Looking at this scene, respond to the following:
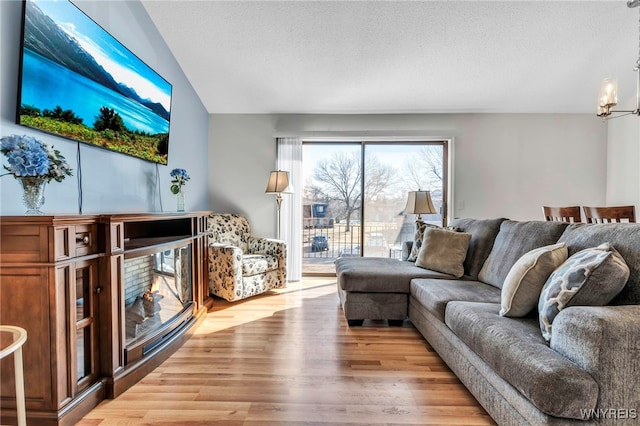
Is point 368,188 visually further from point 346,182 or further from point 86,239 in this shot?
point 86,239

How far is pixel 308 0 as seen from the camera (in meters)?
2.65

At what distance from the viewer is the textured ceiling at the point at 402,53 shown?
274 cm

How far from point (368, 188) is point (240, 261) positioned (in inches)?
86.1

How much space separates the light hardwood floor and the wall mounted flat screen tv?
1.64 metres

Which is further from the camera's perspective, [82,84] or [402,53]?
[402,53]

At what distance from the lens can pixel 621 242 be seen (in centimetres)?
149

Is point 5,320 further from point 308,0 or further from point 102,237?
point 308,0

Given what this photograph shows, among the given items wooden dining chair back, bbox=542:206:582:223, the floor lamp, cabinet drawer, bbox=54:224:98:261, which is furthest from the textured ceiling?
cabinet drawer, bbox=54:224:98:261

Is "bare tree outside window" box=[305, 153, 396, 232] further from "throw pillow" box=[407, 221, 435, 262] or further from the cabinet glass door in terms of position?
the cabinet glass door

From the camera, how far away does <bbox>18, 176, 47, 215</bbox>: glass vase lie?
145cm

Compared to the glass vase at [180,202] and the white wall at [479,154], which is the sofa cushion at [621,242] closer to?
the white wall at [479,154]

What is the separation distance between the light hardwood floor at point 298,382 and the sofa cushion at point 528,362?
40 cm

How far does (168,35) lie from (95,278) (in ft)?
8.26

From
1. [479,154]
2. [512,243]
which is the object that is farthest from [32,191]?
[479,154]
